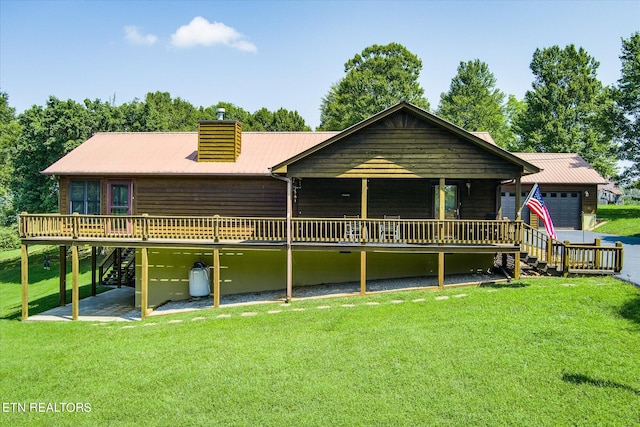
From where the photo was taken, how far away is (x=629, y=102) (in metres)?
29.5

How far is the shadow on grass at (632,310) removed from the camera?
32.9 feet

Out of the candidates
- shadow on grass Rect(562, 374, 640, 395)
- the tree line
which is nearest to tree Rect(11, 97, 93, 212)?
the tree line

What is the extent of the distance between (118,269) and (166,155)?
20.0ft

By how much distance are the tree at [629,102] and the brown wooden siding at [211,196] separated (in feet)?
83.6

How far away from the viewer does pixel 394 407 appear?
744 centimetres

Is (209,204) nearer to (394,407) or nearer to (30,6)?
(30,6)

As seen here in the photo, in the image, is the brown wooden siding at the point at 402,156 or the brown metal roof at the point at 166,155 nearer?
the brown wooden siding at the point at 402,156

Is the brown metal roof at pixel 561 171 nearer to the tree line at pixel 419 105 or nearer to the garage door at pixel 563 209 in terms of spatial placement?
the garage door at pixel 563 209

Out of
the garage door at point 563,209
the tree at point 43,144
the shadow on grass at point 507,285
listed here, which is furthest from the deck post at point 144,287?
the garage door at point 563,209

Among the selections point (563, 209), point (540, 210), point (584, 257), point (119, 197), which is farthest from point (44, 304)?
point (563, 209)

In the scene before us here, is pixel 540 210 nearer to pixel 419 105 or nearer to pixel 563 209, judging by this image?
pixel 563 209

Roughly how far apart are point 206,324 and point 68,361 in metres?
3.48

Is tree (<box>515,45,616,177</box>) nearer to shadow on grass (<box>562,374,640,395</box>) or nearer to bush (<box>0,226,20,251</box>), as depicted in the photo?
shadow on grass (<box>562,374,640,395</box>)

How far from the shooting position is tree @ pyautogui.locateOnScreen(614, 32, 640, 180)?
96.2 ft
